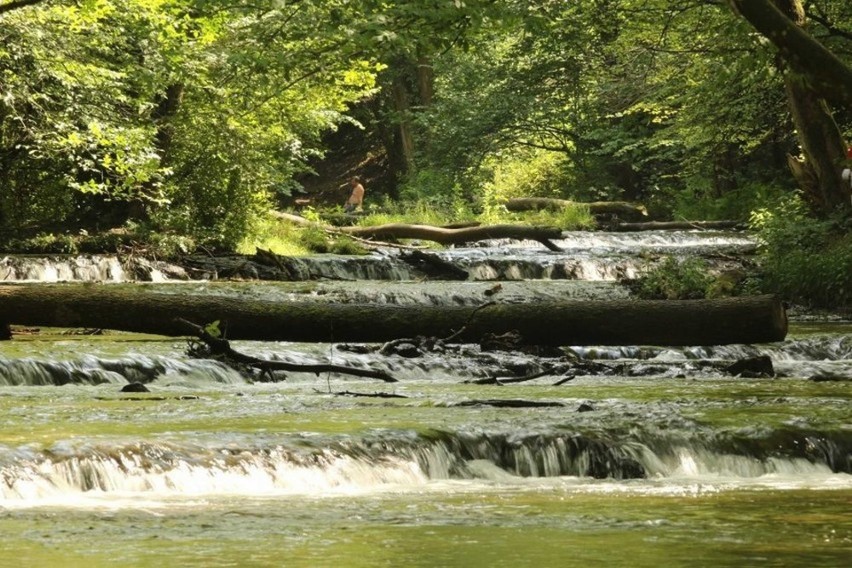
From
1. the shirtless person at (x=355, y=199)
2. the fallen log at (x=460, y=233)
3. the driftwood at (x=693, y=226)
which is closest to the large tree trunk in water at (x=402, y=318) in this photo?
the fallen log at (x=460, y=233)

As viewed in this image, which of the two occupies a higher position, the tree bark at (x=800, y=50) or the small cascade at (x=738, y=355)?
the tree bark at (x=800, y=50)

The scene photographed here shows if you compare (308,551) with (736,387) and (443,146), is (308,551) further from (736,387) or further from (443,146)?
(443,146)

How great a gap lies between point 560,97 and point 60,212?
2089cm

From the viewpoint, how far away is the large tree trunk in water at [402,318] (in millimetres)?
12719

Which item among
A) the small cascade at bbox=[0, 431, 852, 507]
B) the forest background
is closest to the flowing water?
the small cascade at bbox=[0, 431, 852, 507]

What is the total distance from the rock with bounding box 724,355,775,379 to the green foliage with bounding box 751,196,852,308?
25.7 feet

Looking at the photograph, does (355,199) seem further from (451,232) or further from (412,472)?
(412,472)

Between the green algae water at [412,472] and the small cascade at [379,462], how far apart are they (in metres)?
0.01

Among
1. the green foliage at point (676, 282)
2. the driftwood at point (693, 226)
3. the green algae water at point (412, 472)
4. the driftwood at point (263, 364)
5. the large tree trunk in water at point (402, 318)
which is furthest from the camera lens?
the driftwood at point (693, 226)

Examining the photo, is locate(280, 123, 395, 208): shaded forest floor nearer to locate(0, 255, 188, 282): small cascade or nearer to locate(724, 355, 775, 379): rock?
locate(0, 255, 188, 282): small cascade

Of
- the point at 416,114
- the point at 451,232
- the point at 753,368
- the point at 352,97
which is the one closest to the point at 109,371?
the point at 753,368

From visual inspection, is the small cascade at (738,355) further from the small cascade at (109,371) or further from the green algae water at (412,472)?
the small cascade at (109,371)

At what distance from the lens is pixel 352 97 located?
30938 mm

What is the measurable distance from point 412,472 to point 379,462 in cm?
20
